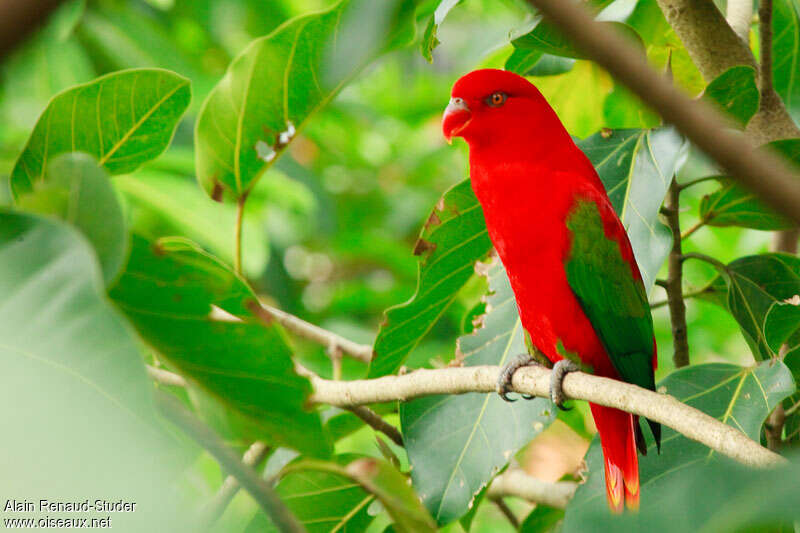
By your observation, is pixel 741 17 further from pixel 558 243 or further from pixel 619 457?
pixel 619 457

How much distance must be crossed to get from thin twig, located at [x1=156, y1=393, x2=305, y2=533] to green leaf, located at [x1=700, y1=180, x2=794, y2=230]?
1.14m

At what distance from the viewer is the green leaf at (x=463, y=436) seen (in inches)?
54.2

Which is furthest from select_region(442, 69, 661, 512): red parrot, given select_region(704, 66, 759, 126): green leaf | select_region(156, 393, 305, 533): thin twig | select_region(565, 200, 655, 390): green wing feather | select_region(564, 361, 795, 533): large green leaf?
select_region(156, 393, 305, 533): thin twig

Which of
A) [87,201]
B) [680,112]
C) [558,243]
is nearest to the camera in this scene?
[680,112]

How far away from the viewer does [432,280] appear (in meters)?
1.51

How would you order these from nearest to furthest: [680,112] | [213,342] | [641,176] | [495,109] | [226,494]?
[680,112]
[213,342]
[226,494]
[641,176]
[495,109]

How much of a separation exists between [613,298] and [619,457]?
32 centimetres

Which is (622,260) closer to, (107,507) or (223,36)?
(107,507)

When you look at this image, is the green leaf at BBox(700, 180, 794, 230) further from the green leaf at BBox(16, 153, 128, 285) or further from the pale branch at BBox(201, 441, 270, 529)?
the green leaf at BBox(16, 153, 128, 285)

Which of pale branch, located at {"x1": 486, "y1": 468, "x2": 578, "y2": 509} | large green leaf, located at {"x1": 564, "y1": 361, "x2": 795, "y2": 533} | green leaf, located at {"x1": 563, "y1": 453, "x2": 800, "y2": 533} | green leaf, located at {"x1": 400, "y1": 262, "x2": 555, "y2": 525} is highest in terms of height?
green leaf, located at {"x1": 563, "y1": 453, "x2": 800, "y2": 533}

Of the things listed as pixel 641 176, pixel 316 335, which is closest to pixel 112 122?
pixel 316 335

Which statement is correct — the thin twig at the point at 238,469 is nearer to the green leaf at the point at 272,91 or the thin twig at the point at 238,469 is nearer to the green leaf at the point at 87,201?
the green leaf at the point at 87,201

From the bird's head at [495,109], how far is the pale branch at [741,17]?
420mm

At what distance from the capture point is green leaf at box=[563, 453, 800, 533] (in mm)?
477
